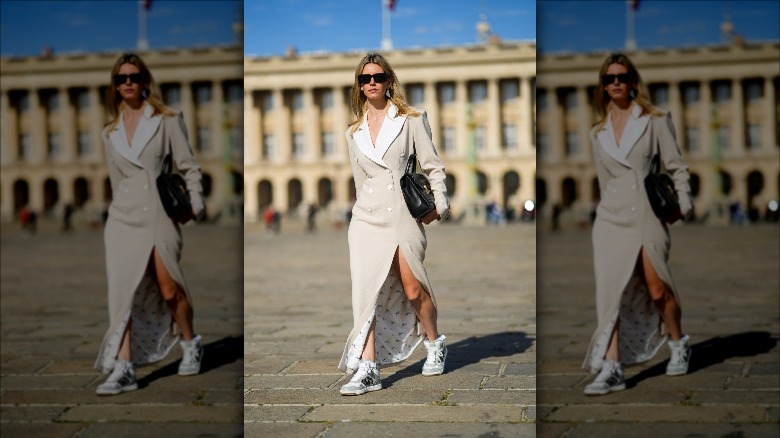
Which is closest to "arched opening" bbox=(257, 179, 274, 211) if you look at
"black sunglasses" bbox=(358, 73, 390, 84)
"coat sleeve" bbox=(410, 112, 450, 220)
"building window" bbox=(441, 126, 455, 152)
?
"building window" bbox=(441, 126, 455, 152)

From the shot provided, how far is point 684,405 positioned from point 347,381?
1109mm

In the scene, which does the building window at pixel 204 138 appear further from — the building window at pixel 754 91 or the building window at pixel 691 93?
the building window at pixel 754 91

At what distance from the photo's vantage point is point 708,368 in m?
3.43

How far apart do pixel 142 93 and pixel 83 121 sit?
0.17 meters

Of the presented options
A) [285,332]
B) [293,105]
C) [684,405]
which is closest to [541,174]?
[684,405]

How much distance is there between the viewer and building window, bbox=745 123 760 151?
9.07ft

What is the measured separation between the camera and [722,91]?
9.96ft

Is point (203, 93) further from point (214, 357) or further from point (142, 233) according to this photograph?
point (214, 357)

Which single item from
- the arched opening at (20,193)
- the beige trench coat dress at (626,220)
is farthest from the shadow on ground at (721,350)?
the arched opening at (20,193)

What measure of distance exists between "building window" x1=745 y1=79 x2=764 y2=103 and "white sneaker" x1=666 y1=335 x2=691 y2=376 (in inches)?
28.1

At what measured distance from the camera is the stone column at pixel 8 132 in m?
3.14

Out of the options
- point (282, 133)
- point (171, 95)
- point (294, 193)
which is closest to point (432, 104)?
point (282, 133)

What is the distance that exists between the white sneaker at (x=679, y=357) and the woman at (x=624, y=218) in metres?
0.15

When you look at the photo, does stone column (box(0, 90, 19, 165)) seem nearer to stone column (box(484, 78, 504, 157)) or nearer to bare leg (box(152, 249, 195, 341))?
bare leg (box(152, 249, 195, 341))
